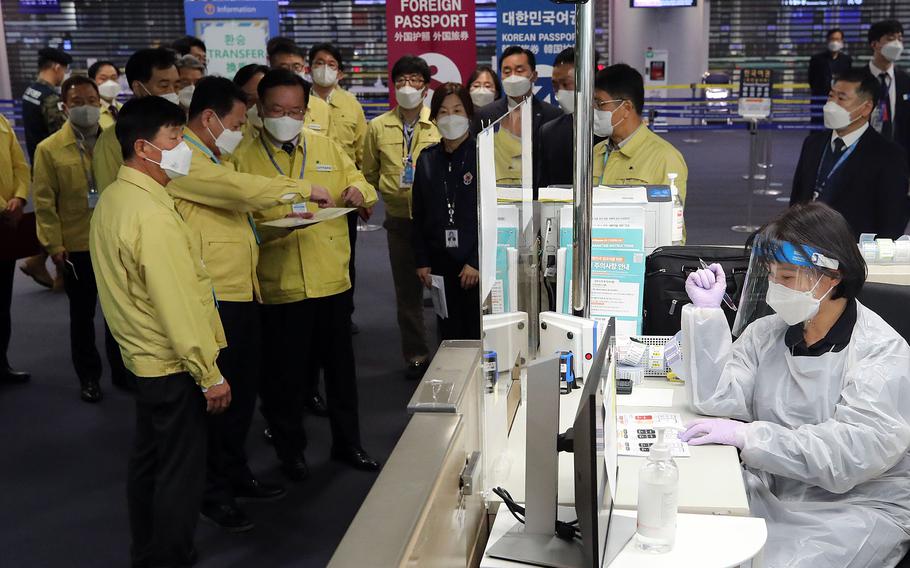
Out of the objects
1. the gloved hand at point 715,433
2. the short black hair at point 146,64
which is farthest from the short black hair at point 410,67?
the gloved hand at point 715,433

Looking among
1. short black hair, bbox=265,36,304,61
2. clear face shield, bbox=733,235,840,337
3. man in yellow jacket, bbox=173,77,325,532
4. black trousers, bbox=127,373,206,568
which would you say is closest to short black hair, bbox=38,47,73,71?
short black hair, bbox=265,36,304,61

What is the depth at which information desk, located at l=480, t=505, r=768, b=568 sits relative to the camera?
1.86 meters

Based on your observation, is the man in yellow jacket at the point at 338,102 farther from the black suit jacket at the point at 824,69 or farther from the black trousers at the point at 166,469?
the black suit jacket at the point at 824,69

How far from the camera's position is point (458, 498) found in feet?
6.13

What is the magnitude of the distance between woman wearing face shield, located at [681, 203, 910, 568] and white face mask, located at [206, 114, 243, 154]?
5.78ft

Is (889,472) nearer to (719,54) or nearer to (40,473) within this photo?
(40,473)

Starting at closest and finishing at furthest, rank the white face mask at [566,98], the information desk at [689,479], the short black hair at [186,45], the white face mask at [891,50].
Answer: the information desk at [689,479] → the white face mask at [566,98] → the short black hair at [186,45] → the white face mask at [891,50]

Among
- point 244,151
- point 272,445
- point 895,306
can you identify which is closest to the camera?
point 895,306

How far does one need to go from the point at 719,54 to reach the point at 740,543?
14.8 m

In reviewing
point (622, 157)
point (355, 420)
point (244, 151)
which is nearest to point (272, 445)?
point (355, 420)

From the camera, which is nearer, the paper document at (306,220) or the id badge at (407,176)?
the paper document at (306,220)

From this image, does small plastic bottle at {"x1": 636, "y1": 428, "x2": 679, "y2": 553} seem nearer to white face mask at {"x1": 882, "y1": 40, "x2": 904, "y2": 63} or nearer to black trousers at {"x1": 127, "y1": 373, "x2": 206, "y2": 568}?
black trousers at {"x1": 127, "y1": 373, "x2": 206, "y2": 568}

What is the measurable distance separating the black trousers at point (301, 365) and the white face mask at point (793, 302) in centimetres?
184

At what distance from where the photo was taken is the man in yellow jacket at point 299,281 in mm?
3554
